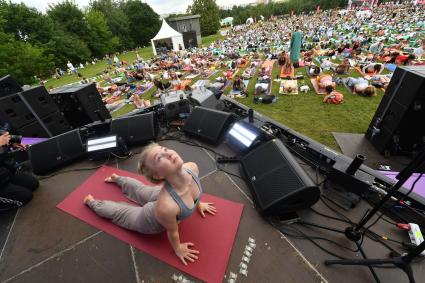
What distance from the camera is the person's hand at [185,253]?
2.07 m

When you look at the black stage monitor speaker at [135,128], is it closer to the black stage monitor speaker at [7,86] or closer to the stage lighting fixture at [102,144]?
the stage lighting fixture at [102,144]

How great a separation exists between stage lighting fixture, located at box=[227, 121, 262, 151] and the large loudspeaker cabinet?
300 cm

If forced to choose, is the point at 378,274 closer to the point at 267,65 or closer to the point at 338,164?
the point at 338,164

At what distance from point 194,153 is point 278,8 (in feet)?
241

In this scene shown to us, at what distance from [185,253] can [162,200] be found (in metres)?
0.81

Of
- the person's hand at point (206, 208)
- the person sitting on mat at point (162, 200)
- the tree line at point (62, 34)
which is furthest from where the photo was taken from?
the tree line at point (62, 34)

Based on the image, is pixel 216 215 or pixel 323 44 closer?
pixel 216 215

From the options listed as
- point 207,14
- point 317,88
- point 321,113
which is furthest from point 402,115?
point 207,14

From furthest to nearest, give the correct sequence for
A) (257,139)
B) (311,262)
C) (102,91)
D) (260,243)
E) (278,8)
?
(278,8) → (102,91) → (257,139) → (260,243) → (311,262)

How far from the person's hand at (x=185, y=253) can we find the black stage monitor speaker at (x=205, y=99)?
3.63 m

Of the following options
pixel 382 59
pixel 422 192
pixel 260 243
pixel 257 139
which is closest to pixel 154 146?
pixel 260 243

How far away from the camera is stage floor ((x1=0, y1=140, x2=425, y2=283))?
6.34 feet

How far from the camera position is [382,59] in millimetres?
11320

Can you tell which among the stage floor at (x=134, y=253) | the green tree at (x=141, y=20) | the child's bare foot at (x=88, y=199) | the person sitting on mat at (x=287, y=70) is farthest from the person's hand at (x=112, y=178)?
the green tree at (x=141, y=20)
